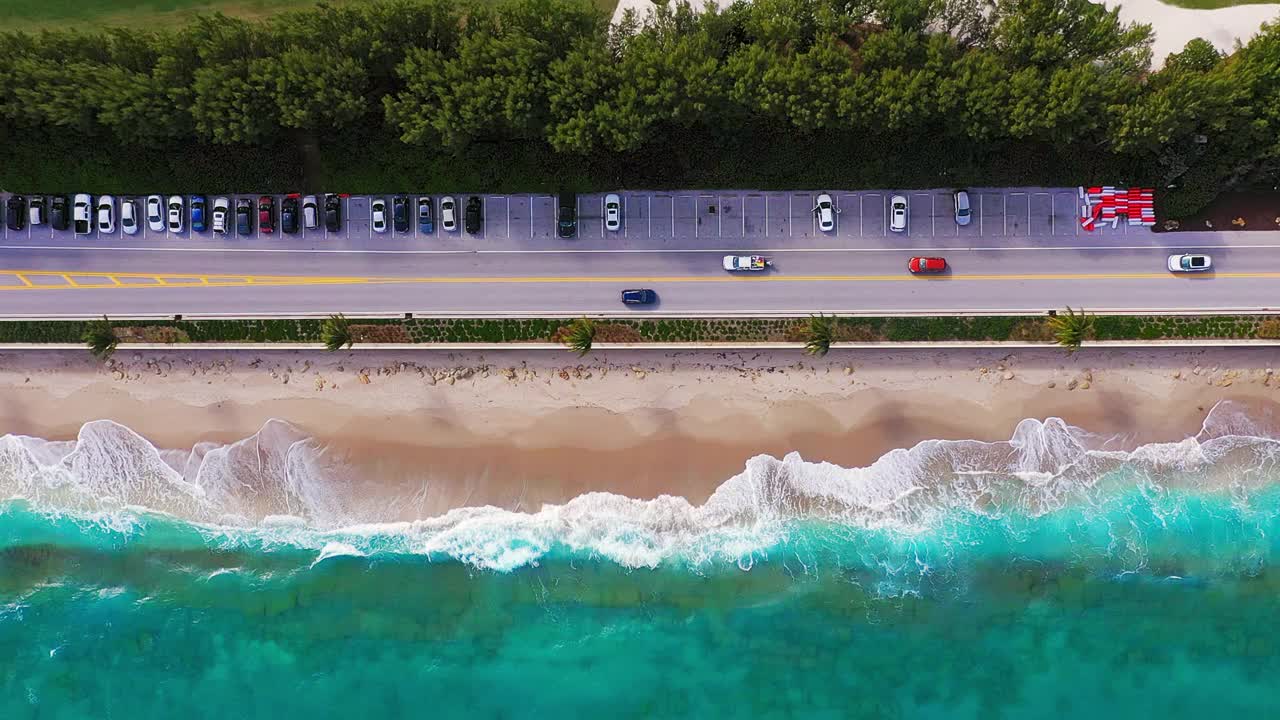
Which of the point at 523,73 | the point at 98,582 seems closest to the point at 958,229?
the point at 523,73

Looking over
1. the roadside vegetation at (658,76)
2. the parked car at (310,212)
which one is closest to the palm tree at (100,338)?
the roadside vegetation at (658,76)

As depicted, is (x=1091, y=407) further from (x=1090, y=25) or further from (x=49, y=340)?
(x=49, y=340)

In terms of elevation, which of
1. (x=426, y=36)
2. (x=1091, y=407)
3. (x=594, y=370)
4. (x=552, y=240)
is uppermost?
(x=426, y=36)

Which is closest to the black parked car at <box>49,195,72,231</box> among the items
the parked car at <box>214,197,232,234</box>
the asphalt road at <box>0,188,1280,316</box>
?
the asphalt road at <box>0,188,1280,316</box>

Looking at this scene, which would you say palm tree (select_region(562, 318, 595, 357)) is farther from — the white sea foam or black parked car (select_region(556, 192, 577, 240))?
the white sea foam

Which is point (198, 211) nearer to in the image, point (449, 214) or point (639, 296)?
point (449, 214)

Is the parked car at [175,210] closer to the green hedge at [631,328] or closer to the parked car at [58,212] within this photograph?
the green hedge at [631,328]

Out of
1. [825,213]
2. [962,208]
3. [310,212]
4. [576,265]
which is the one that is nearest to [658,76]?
[576,265]
